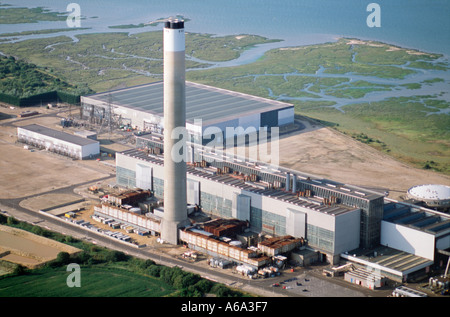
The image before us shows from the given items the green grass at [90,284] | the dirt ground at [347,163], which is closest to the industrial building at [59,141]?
the dirt ground at [347,163]

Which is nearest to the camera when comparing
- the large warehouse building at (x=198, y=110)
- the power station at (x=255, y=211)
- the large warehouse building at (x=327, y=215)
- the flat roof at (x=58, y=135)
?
the large warehouse building at (x=327, y=215)

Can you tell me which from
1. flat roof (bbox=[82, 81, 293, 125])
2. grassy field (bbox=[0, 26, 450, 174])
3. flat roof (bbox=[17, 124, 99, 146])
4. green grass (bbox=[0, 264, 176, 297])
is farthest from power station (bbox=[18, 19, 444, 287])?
grassy field (bbox=[0, 26, 450, 174])

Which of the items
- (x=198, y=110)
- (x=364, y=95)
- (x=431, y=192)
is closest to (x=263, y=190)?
(x=431, y=192)

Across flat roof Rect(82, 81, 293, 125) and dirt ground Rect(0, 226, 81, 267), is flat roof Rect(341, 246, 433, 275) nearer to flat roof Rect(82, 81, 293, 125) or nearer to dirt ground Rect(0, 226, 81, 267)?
dirt ground Rect(0, 226, 81, 267)

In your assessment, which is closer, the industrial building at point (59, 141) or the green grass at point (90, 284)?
the green grass at point (90, 284)

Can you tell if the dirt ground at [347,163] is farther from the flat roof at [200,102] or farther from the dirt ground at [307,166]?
the flat roof at [200,102]
